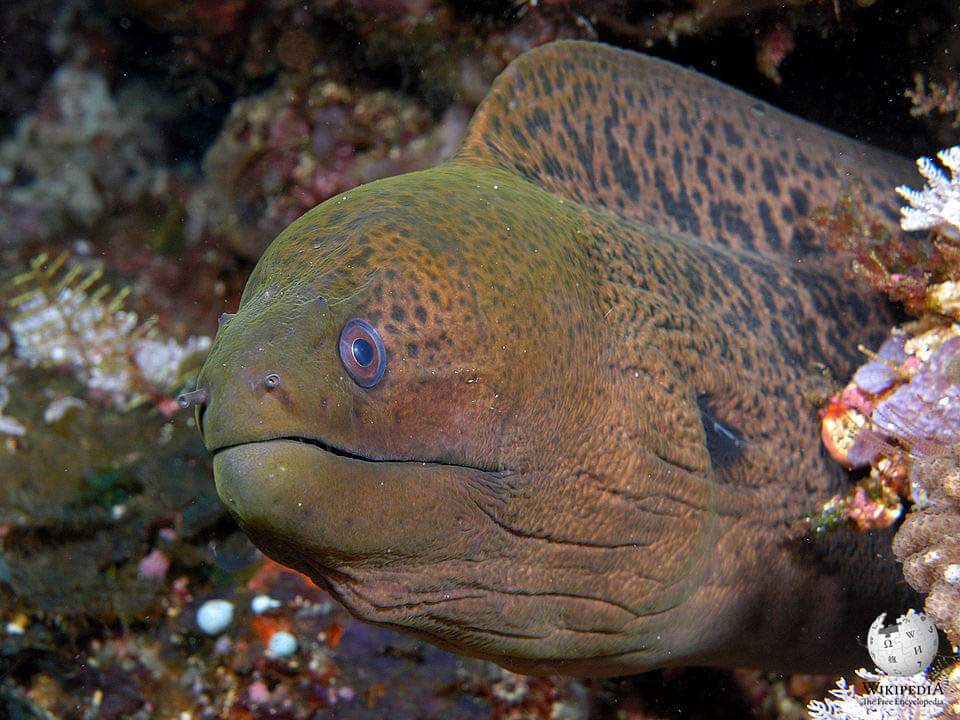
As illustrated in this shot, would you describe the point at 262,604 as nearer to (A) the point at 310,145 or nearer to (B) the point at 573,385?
(B) the point at 573,385

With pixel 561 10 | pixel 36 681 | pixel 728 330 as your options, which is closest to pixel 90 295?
pixel 36 681

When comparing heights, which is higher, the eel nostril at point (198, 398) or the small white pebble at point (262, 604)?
the eel nostril at point (198, 398)

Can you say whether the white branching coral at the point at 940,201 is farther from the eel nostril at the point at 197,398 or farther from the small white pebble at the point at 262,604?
the small white pebble at the point at 262,604

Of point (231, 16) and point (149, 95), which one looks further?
point (149, 95)

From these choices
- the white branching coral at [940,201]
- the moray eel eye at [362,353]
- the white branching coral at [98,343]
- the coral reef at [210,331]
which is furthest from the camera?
the white branching coral at [98,343]

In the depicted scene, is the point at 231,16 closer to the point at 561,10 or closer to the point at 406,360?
the point at 561,10

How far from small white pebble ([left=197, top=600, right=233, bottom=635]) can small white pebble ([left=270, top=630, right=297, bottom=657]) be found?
0.85 feet

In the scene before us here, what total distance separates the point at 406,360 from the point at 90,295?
19.3ft

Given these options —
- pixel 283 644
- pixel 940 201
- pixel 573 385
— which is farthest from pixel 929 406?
pixel 283 644

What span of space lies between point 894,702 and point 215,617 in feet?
9.34

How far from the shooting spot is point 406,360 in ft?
5.51

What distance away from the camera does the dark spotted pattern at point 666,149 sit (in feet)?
9.07

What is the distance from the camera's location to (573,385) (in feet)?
6.80

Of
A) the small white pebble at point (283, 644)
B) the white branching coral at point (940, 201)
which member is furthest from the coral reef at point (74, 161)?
the white branching coral at point (940, 201)
